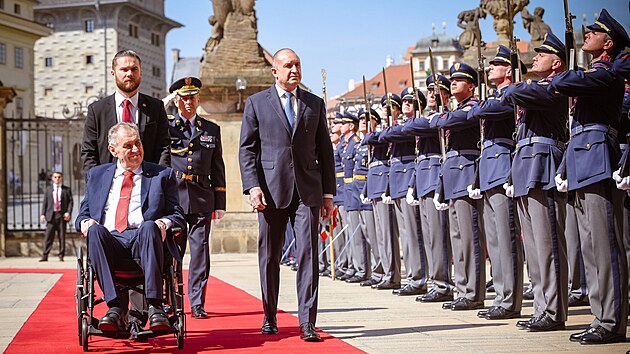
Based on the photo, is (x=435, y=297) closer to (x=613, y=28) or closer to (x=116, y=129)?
(x=613, y=28)

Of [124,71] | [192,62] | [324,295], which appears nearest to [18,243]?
[324,295]

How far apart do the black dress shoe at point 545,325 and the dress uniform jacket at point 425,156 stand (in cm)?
259

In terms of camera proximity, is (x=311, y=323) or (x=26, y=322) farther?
(x=26, y=322)

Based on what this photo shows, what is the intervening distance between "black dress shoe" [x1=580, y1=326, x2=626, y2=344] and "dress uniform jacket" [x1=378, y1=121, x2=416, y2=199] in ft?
14.2

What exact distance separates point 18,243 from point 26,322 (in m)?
10.9

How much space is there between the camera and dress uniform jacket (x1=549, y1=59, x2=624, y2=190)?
705 centimetres

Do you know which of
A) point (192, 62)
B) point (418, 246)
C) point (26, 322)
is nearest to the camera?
point (26, 322)

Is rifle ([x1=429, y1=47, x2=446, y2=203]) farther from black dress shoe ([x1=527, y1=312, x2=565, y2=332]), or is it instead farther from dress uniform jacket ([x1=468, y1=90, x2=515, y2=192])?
black dress shoe ([x1=527, y1=312, x2=565, y2=332])

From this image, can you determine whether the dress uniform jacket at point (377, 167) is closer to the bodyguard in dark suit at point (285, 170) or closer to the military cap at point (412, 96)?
the military cap at point (412, 96)

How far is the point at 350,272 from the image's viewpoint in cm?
1393

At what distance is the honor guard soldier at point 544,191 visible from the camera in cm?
795

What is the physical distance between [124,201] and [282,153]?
1238mm

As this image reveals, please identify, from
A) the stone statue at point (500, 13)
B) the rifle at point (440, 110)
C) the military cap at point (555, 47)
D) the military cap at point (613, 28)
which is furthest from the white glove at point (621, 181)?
the stone statue at point (500, 13)

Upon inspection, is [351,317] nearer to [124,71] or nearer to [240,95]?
[124,71]
